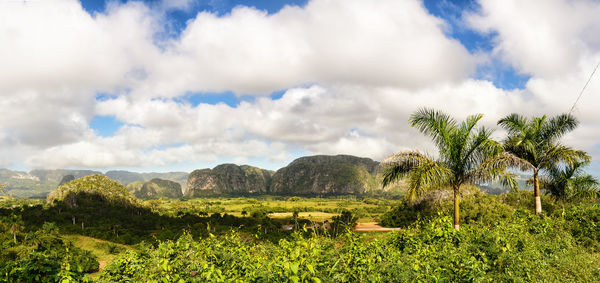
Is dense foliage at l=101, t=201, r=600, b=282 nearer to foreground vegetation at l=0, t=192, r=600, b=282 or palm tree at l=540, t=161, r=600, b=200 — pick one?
foreground vegetation at l=0, t=192, r=600, b=282

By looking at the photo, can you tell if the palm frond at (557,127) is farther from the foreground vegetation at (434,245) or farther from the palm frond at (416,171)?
the palm frond at (416,171)

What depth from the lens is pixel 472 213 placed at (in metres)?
53.2

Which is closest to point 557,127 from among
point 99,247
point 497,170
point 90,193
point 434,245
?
point 497,170

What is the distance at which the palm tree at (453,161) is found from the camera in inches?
548

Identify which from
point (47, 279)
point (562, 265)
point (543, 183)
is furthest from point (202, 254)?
point (543, 183)

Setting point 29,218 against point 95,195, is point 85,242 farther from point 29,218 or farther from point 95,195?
point 95,195

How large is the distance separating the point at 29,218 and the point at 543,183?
153 metres

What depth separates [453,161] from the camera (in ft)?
47.3

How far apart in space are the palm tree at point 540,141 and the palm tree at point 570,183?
93.2 inches

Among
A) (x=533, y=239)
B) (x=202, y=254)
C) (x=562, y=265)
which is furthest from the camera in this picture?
(x=533, y=239)

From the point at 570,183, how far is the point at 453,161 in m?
13.5

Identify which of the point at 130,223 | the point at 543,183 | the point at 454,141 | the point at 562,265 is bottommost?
the point at 130,223

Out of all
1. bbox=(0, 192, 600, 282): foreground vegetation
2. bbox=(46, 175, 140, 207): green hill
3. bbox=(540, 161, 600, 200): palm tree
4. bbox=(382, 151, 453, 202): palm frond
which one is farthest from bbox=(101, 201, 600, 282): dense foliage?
bbox=(46, 175, 140, 207): green hill

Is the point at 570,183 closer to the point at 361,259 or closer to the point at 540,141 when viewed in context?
the point at 540,141
